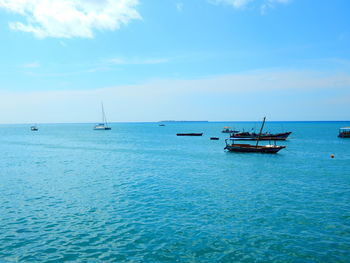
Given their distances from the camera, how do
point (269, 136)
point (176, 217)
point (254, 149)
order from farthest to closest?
point (269, 136)
point (254, 149)
point (176, 217)

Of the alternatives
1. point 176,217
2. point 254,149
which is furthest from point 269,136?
point 176,217

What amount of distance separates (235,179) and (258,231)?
15179 millimetres

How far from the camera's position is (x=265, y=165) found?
41062 mm

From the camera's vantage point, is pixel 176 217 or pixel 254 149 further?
pixel 254 149

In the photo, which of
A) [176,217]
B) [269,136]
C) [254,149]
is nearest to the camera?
[176,217]

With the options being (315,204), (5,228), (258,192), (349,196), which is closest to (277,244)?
(315,204)

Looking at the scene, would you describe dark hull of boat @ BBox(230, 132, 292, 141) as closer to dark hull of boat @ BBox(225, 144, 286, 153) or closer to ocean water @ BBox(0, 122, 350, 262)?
dark hull of boat @ BBox(225, 144, 286, 153)

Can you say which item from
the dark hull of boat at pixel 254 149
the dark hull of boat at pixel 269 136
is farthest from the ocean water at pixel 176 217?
the dark hull of boat at pixel 269 136

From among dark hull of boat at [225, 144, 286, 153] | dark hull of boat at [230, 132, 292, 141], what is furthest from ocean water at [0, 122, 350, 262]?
dark hull of boat at [230, 132, 292, 141]

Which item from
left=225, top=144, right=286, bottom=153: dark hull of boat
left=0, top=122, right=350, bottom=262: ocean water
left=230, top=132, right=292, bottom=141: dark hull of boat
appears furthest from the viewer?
left=230, top=132, right=292, bottom=141: dark hull of boat

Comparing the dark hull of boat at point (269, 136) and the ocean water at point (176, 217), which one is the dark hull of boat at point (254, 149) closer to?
the ocean water at point (176, 217)

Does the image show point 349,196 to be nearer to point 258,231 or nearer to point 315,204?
point 315,204

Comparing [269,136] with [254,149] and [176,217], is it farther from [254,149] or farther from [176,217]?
[176,217]

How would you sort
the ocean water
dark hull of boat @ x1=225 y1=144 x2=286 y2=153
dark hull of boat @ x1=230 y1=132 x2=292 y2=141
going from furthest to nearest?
dark hull of boat @ x1=230 y1=132 x2=292 y2=141
dark hull of boat @ x1=225 y1=144 x2=286 y2=153
the ocean water
